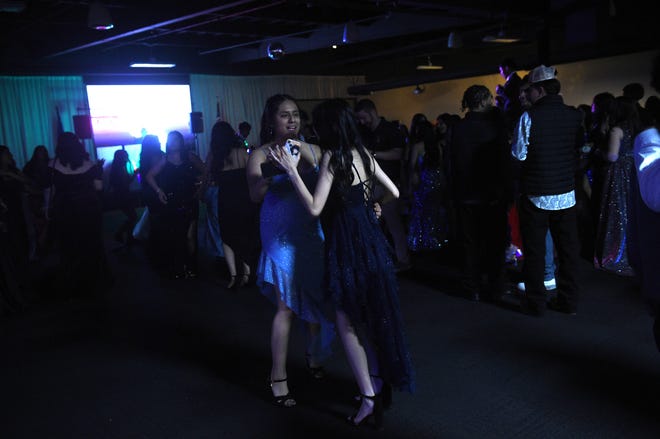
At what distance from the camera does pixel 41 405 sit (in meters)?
2.90

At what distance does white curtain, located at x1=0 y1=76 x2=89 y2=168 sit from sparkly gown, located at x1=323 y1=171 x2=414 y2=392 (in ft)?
29.0

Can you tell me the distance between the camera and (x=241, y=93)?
42.6 ft

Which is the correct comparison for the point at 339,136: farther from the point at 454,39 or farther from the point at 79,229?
the point at 454,39

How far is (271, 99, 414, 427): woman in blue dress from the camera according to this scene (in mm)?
2229

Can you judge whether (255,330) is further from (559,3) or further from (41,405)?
(559,3)

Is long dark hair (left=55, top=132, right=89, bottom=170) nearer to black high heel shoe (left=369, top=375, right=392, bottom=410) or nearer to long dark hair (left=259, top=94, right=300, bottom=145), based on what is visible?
long dark hair (left=259, top=94, right=300, bottom=145)

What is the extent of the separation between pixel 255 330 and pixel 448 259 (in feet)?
7.68

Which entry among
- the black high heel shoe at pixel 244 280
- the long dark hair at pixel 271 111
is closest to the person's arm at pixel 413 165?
the black high heel shoe at pixel 244 280

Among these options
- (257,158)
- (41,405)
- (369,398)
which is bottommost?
(41,405)

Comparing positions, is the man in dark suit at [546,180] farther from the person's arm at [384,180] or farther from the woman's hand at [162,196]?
the woman's hand at [162,196]

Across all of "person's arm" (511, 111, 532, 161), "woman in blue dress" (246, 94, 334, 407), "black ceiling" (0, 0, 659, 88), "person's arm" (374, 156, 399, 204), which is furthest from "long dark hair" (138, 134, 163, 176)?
"person's arm" (374, 156, 399, 204)

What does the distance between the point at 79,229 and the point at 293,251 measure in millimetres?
3130

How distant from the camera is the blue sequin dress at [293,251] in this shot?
98.3 inches

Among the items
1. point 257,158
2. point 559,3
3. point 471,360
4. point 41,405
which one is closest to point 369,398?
point 471,360
